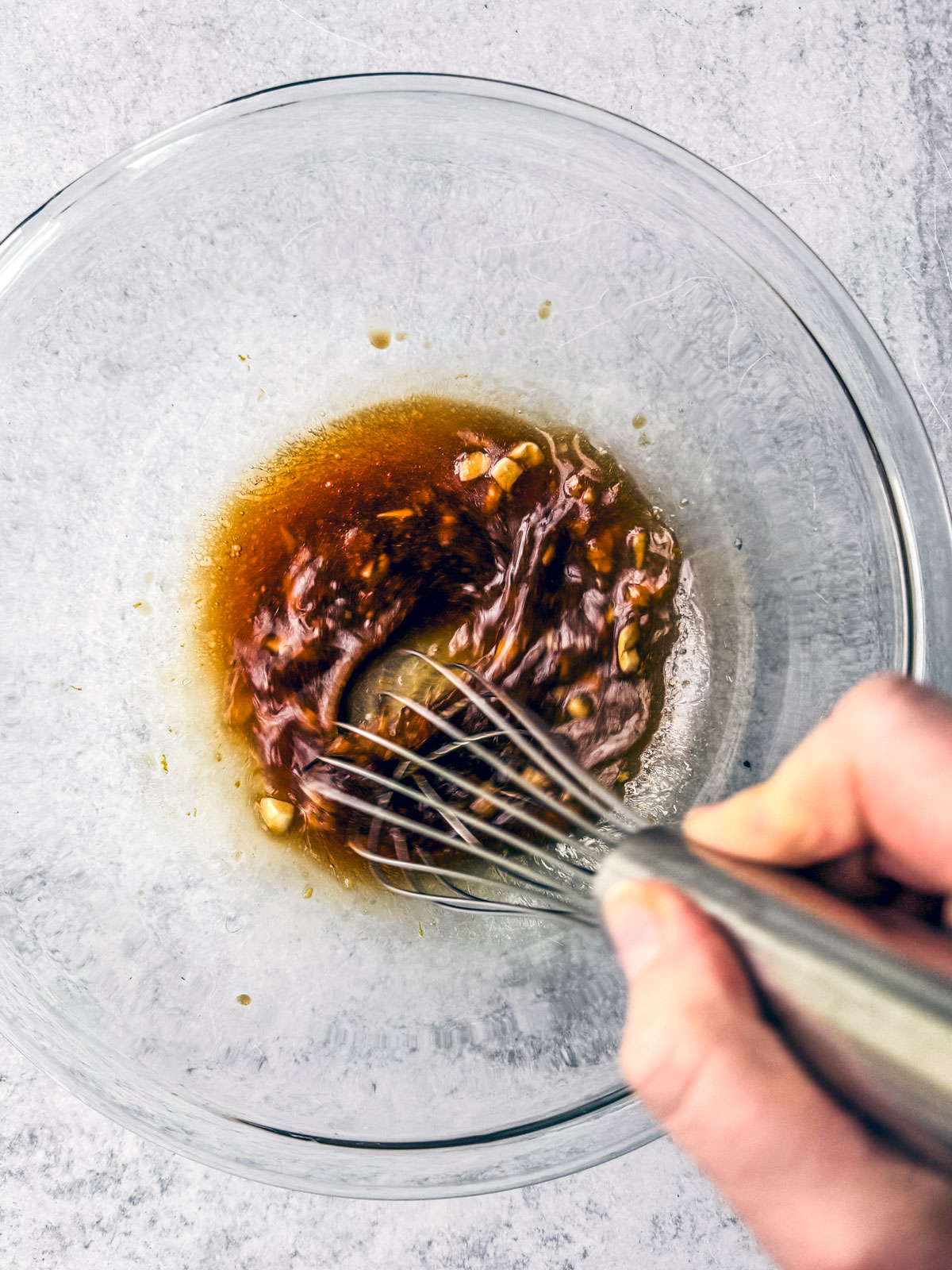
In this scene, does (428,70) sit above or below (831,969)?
above

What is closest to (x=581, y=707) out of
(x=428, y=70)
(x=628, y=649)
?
(x=628, y=649)

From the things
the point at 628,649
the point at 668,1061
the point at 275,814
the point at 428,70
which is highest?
the point at 428,70

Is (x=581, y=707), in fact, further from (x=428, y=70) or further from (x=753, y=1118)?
(x=428, y=70)

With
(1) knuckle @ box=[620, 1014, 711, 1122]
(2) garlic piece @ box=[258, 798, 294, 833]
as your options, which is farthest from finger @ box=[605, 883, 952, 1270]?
(2) garlic piece @ box=[258, 798, 294, 833]

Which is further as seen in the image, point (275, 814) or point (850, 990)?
point (275, 814)

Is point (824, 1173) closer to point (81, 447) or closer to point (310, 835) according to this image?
point (310, 835)

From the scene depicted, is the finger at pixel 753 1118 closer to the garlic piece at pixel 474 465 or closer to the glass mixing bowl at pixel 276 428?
the glass mixing bowl at pixel 276 428

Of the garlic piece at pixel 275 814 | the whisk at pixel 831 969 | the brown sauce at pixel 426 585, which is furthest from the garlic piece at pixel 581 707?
the garlic piece at pixel 275 814

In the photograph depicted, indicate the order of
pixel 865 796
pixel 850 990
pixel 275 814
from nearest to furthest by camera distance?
pixel 850 990 < pixel 865 796 < pixel 275 814

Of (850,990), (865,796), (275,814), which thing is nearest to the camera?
(850,990)
